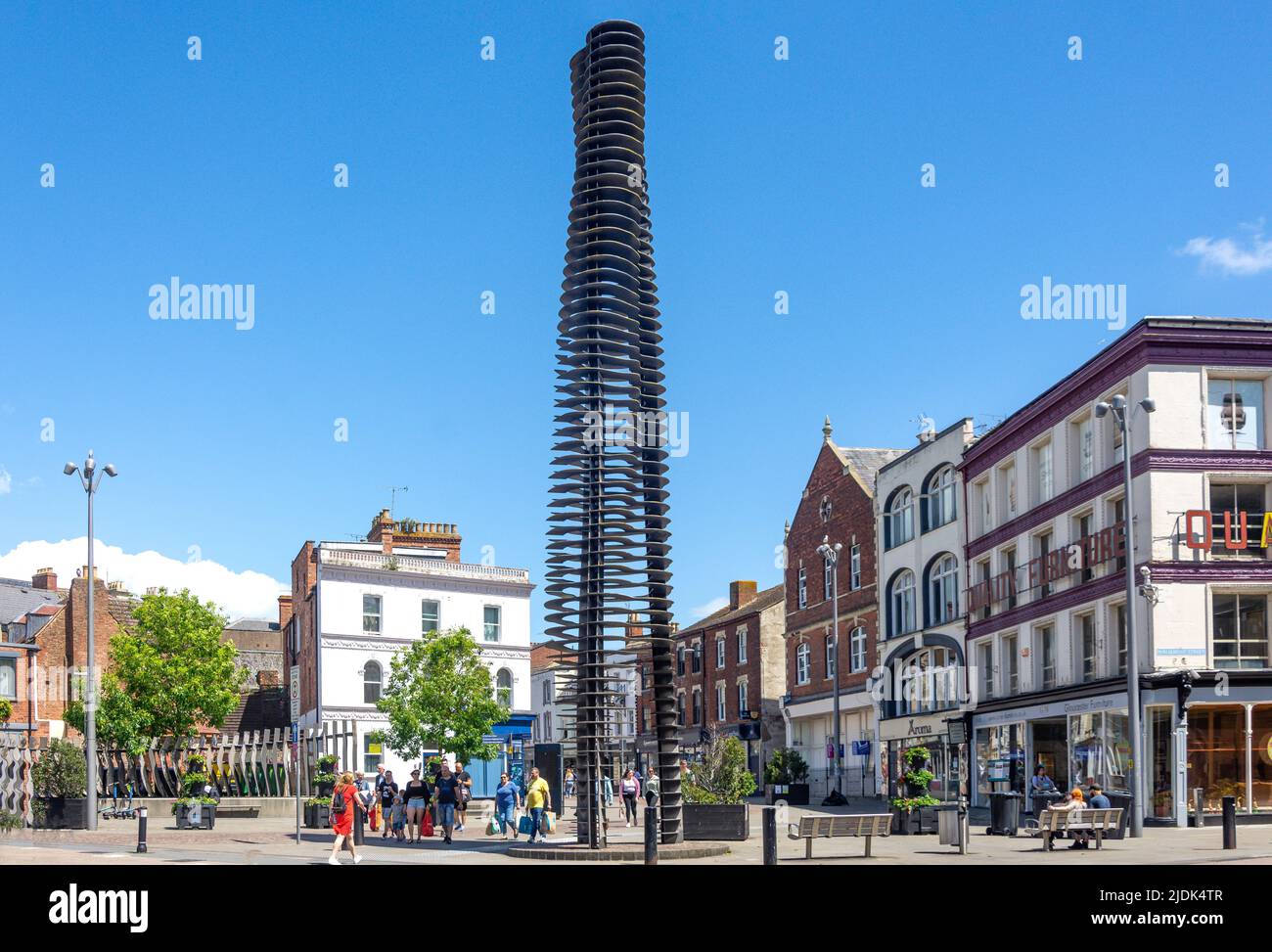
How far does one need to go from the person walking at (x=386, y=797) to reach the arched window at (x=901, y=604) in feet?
88.6

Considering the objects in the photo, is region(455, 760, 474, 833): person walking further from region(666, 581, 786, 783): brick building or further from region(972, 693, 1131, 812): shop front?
region(666, 581, 786, 783): brick building

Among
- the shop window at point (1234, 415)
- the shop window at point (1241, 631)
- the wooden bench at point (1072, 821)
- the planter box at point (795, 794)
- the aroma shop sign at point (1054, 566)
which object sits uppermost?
the shop window at point (1234, 415)

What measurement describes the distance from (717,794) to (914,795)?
6.72 metres

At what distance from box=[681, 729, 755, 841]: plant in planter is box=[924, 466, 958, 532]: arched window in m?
25.5

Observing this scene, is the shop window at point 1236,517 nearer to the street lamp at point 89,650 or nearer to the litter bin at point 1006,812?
the litter bin at point 1006,812

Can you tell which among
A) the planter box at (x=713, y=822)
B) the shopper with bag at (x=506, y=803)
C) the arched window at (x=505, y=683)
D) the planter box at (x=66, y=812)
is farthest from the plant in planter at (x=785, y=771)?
the planter box at (x=713, y=822)

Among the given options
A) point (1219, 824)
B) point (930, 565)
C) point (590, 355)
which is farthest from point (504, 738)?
point (590, 355)

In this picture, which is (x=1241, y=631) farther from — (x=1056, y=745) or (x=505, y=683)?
(x=505, y=683)

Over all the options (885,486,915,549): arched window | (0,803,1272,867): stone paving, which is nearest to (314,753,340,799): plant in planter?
(0,803,1272,867): stone paving

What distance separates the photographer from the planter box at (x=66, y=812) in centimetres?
3944

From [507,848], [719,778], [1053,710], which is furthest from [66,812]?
[1053,710]

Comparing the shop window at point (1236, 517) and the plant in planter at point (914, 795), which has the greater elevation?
the shop window at point (1236, 517)

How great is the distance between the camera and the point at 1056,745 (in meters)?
45.5

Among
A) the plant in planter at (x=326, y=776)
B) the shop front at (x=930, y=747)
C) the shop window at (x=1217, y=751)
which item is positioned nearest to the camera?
the shop window at (x=1217, y=751)
